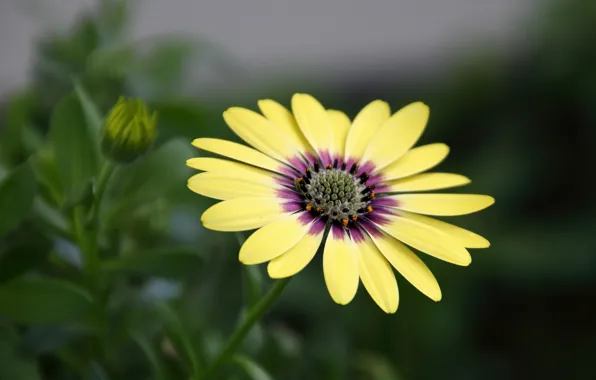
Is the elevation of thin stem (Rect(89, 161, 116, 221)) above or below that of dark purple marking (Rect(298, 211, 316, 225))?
below

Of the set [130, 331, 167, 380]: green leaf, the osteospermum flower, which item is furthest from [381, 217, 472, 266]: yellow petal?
[130, 331, 167, 380]: green leaf

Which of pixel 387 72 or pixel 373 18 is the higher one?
pixel 373 18

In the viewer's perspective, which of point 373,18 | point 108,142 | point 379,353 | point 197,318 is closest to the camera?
point 108,142

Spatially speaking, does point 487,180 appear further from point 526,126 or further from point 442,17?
point 442,17

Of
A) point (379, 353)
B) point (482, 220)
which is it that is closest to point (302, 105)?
point (379, 353)

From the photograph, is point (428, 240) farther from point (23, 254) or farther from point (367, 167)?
point (23, 254)

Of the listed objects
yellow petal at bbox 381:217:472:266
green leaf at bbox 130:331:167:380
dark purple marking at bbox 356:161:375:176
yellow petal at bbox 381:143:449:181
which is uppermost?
yellow petal at bbox 381:143:449:181

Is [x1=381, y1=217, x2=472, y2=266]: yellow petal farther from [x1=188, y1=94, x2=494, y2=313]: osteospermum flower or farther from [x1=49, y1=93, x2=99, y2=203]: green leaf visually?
[x1=49, y1=93, x2=99, y2=203]: green leaf
